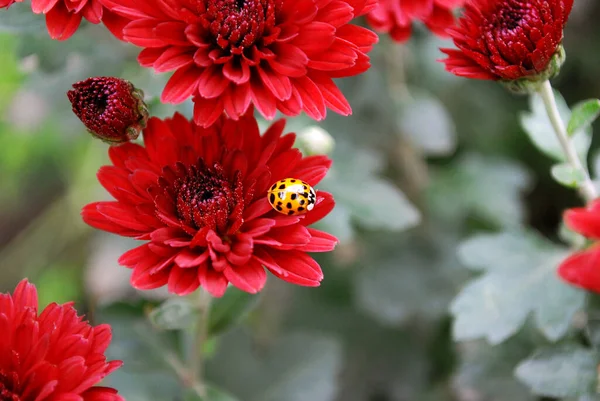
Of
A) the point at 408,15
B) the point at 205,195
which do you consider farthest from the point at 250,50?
the point at 408,15

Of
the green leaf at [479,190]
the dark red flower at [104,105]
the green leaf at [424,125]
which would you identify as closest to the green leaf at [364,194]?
the green leaf at [424,125]

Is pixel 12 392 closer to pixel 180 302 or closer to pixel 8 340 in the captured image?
pixel 8 340

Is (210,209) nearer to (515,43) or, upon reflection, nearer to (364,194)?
(515,43)

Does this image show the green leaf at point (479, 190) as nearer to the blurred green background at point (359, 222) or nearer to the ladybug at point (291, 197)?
the blurred green background at point (359, 222)

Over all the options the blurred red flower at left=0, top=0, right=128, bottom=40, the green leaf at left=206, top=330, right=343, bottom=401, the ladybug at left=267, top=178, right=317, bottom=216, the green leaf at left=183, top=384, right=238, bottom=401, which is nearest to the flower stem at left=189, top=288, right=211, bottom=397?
the green leaf at left=183, top=384, right=238, bottom=401

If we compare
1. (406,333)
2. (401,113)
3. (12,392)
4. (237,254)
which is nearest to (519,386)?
(406,333)

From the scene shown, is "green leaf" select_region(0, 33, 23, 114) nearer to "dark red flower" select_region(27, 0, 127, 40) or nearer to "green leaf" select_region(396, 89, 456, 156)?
A: "dark red flower" select_region(27, 0, 127, 40)
